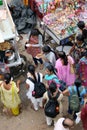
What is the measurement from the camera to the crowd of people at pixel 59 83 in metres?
6.73

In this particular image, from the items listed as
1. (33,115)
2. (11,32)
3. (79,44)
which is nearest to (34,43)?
(11,32)

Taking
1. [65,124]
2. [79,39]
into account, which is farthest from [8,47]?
[65,124]

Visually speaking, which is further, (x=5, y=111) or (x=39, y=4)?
(x=39, y=4)

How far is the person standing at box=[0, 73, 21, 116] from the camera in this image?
7.15 metres

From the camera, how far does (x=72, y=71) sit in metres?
7.50

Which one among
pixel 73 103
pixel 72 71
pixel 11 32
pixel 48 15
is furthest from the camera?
pixel 48 15

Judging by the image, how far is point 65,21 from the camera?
938cm

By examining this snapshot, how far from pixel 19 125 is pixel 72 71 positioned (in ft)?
5.86

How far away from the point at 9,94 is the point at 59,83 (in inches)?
44.6

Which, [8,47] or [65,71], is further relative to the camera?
[8,47]

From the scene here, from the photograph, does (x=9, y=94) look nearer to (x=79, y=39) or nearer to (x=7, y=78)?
(x=7, y=78)

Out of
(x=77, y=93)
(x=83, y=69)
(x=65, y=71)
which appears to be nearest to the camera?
(x=77, y=93)

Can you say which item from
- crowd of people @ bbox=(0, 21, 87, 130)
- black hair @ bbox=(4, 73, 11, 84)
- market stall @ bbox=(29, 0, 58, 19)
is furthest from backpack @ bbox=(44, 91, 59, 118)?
market stall @ bbox=(29, 0, 58, 19)

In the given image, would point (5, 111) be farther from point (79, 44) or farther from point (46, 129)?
point (79, 44)
